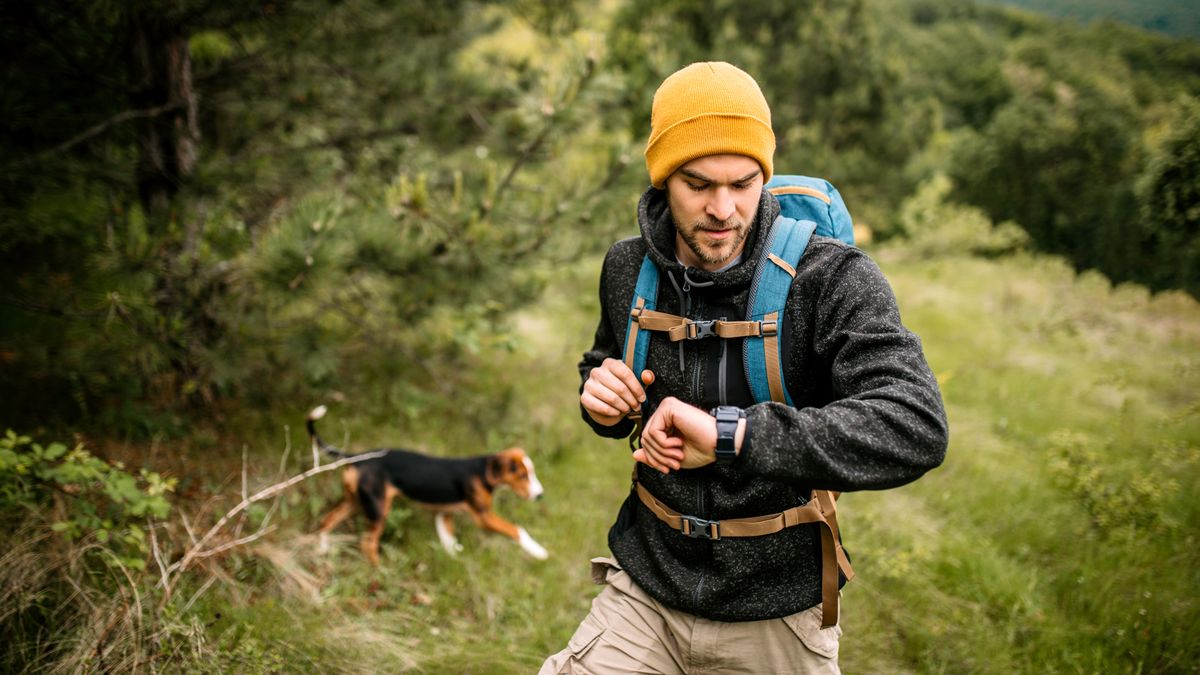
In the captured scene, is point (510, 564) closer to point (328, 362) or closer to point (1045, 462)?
point (328, 362)

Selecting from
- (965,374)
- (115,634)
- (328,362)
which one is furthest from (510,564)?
(965,374)

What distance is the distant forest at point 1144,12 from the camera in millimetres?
4426

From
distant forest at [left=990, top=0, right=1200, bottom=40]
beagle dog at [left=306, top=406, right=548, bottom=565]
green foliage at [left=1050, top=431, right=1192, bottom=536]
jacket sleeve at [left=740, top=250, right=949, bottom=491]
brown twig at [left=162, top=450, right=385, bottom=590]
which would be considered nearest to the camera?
jacket sleeve at [left=740, top=250, right=949, bottom=491]

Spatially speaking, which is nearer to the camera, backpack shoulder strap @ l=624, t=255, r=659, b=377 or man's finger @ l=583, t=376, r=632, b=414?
man's finger @ l=583, t=376, r=632, b=414

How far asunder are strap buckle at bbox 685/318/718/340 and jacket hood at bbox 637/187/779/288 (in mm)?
100

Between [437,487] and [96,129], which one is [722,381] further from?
[96,129]

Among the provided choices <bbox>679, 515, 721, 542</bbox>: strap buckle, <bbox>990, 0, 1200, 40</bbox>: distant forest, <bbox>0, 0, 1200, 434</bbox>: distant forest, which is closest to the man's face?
<bbox>679, 515, 721, 542</bbox>: strap buckle

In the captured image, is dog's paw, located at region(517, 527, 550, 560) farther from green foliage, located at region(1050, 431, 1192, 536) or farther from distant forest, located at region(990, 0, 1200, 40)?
distant forest, located at region(990, 0, 1200, 40)

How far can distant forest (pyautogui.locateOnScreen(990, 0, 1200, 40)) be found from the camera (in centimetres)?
443

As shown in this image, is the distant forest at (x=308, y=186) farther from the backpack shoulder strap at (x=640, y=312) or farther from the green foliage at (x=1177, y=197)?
the backpack shoulder strap at (x=640, y=312)

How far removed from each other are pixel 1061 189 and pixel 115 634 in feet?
32.7

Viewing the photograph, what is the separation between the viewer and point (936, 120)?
15938 millimetres

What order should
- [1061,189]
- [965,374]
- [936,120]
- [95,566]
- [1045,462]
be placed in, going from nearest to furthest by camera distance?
[95,566]
[1045,462]
[965,374]
[1061,189]
[936,120]

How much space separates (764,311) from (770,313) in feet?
0.05
